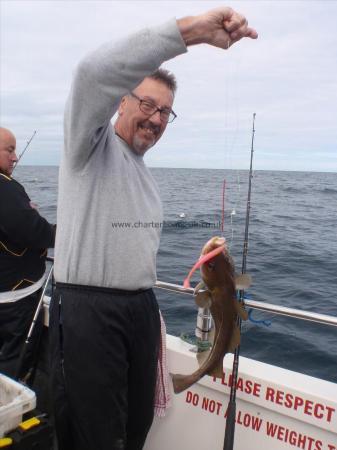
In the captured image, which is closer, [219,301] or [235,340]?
[219,301]

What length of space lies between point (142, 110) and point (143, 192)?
1.49 ft

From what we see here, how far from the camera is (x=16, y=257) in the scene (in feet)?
11.6

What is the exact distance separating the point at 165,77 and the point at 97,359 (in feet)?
5.30

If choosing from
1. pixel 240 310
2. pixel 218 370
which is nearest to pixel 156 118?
pixel 240 310

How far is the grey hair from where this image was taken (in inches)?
94.4

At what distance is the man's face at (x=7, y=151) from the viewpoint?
3.68 metres

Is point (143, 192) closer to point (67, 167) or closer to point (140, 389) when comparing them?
point (67, 167)

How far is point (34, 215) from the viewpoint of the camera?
344cm

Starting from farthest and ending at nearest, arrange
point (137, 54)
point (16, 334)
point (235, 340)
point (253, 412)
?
1. point (16, 334)
2. point (253, 412)
3. point (235, 340)
4. point (137, 54)

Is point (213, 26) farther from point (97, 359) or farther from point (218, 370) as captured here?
point (218, 370)

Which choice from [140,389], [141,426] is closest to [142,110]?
[140,389]

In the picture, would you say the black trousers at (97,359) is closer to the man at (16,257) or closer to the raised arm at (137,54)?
the raised arm at (137,54)

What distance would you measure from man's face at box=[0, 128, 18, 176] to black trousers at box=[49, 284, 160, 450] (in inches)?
71.7

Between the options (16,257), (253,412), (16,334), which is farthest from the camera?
(16,334)
